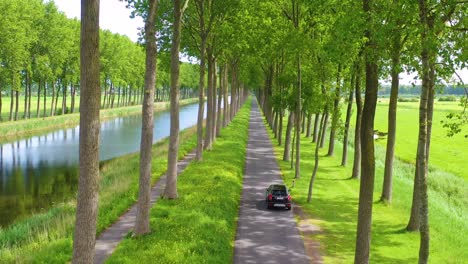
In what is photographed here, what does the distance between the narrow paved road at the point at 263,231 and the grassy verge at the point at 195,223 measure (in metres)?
0.50

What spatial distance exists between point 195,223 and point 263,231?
3.32 meters

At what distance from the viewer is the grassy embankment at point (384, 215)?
1750cm

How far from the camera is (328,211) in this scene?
2352 cm

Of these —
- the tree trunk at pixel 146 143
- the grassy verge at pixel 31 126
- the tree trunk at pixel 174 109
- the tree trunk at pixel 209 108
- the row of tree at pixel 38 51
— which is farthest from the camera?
the row of tree at pixel 38 51

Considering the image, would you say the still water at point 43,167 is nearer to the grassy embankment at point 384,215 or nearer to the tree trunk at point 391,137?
the grassy embankment at point 384,215

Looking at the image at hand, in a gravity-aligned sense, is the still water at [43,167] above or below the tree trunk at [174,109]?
below

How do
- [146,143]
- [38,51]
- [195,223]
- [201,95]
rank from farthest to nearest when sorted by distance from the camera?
[38,51] < [201,95] < [195,223] < [146,143]

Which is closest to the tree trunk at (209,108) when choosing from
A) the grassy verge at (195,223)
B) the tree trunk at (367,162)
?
the grassy verge at (195,223)

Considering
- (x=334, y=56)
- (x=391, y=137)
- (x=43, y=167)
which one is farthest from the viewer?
(x=43, y=167)

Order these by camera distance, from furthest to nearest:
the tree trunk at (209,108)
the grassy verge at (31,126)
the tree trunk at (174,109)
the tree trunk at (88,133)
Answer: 1. the grassy verge at (31,126)
2. the tree trunk at (209,108)
3. the tree trunk at (174,109)
4. the tree trunk at (88,133)

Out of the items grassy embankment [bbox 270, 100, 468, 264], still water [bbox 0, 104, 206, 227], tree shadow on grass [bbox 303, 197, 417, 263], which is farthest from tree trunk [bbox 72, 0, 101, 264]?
still water [bbox 0, 104, 206, 227]

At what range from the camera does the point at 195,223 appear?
1791 cm

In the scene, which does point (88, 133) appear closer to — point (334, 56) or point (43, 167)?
point (334, 56)

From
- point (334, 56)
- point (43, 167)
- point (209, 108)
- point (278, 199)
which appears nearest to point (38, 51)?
point (43, 167)
